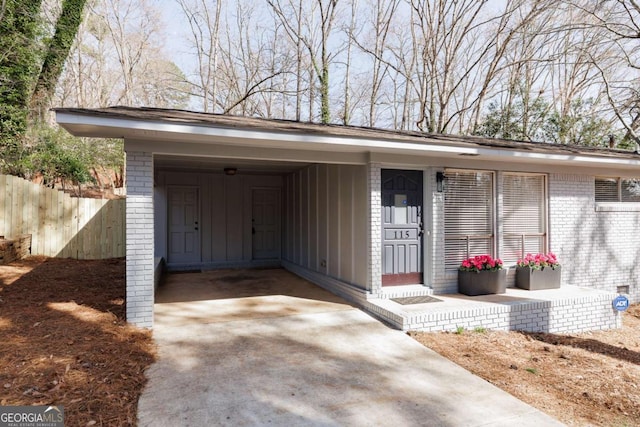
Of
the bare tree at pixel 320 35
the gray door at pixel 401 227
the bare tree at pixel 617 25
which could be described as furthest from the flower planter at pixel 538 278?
the bare tree at pixel 320 35

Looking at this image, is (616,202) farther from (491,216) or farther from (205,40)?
(205,40)

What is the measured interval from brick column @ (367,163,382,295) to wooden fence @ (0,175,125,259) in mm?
6984

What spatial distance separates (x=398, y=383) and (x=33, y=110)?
1236cm

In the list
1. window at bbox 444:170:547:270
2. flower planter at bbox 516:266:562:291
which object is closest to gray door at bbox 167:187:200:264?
window at bbox 444:170:547:270

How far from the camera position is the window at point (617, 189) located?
726 cm

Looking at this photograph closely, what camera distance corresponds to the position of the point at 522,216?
6645mm

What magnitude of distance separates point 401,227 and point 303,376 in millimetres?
3284

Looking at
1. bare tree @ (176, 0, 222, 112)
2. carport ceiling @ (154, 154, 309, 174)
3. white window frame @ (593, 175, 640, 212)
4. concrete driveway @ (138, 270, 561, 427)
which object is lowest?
concrete driveway @ (138, 270, 561, 427)

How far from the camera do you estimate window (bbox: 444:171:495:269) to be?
6.18 metres

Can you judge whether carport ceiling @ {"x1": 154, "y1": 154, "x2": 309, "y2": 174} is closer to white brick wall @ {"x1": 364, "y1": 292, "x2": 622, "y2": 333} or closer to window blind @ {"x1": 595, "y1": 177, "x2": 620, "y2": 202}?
white brick wall @ {"x1": 364, "y1": 292, "x2": 622, "y2": 333}

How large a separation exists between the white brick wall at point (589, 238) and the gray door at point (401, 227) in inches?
107

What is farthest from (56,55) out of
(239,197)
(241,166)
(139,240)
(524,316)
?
(524,316)

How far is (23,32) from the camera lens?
30.9 feet

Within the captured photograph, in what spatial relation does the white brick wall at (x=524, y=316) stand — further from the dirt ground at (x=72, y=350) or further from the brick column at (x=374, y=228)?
the dirt ground at (x=72, y=350)
